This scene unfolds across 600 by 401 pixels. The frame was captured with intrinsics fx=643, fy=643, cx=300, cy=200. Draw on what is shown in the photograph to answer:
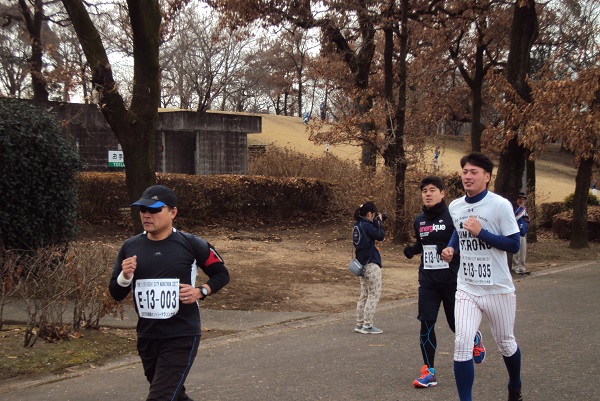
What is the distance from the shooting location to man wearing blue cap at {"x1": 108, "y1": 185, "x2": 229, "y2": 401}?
406 centimetres

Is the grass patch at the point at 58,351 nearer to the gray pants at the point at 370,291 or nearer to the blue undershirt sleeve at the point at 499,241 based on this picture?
the gray pants at the point at 370,291

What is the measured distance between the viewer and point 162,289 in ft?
13.4

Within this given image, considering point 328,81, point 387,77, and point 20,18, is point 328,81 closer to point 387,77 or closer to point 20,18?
point 387,77

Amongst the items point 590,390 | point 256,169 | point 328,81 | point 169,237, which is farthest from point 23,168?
point 256,169

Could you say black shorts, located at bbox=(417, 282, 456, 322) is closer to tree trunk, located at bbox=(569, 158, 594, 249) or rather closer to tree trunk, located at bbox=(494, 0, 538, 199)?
tree trunk, located at bbox=(494, 0, 538, 199)

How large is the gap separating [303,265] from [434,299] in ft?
27.6

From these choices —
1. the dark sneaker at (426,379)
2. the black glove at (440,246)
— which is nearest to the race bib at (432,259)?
the black glove at (440,246)

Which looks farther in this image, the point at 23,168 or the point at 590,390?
the point at 23,168

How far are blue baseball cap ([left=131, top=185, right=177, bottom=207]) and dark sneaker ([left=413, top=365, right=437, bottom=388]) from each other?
304 centimetres

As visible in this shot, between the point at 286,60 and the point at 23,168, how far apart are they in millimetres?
63586

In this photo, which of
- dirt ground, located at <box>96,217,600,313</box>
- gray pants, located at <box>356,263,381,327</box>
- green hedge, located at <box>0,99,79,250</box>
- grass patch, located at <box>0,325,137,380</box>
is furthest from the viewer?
dirt ground, located at <box>96,217,600,313</box>

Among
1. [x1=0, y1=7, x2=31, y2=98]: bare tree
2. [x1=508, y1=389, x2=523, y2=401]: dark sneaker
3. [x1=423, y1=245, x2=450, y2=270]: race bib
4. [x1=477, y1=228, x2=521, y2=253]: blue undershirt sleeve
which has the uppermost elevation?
[x1=0, y1=7, x2=31, y2=98]: bare tree

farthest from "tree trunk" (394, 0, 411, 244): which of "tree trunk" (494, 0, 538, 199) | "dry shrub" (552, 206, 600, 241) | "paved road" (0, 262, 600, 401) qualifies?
"paved road" (0, 262, 600, 401)

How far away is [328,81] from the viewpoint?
23531mm
